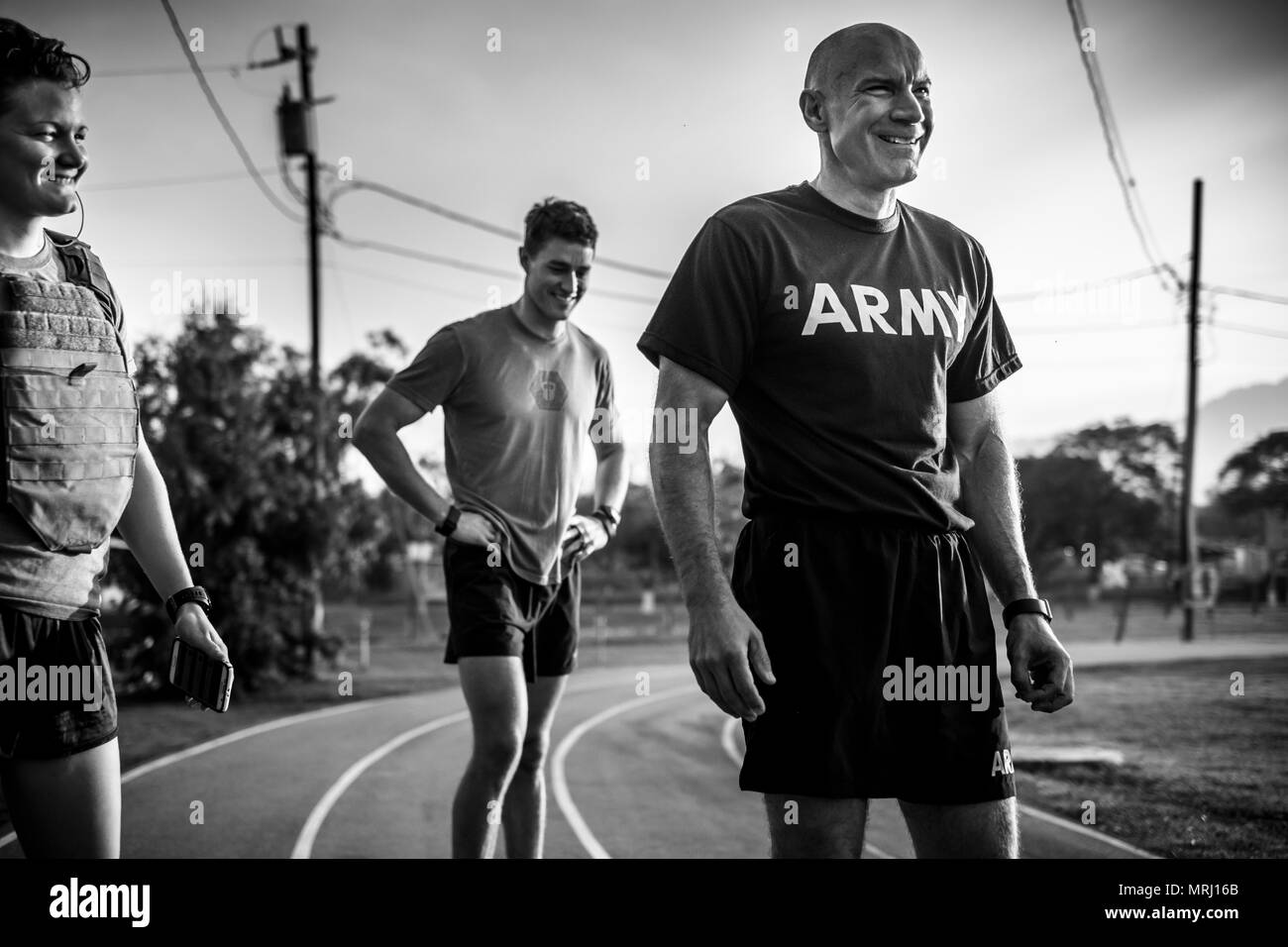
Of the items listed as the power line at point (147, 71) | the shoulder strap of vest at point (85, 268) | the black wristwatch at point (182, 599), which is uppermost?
the power line at point (147, 71)

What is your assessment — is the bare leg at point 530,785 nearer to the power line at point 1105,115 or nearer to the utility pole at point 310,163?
the power line at point 1105,115

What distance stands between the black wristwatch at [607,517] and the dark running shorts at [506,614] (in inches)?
7.8

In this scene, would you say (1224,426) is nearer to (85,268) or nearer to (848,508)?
(848,508)

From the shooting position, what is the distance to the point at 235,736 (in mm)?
9359

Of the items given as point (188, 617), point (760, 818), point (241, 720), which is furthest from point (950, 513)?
point (241, 720)

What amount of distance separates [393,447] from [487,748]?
1.00 m

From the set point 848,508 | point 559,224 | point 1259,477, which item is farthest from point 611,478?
point 1259,477

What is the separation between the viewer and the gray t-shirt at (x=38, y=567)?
2031mm

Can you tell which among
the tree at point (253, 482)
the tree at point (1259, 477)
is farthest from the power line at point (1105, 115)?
the tree at point (1259, 477)

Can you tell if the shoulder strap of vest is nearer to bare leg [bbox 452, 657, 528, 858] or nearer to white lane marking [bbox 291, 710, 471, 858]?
bare leg [bbox 452, 657, 528, 858]

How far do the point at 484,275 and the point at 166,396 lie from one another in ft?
12.6

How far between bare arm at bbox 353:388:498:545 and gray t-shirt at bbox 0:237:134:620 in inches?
64.6

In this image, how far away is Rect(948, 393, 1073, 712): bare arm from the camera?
234cm
